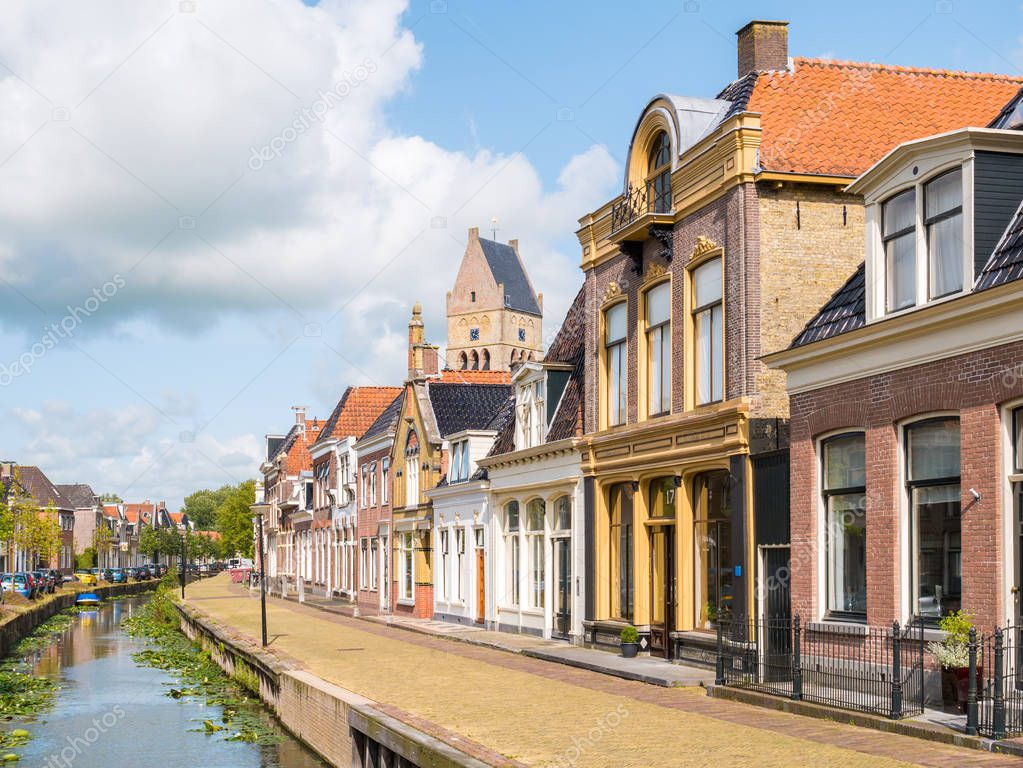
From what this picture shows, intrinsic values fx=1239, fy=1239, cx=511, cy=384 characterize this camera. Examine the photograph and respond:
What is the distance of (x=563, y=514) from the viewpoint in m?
29.2

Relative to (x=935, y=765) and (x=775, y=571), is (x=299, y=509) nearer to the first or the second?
(x=775, y=571)

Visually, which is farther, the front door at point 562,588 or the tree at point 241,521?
the tree at point 241,521

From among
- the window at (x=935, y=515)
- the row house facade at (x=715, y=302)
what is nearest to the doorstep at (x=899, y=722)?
the window at (x=935, y=515)

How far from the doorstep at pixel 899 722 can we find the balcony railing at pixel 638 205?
952 cm

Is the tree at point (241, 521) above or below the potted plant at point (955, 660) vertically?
below

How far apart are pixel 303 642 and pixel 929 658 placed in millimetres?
18945

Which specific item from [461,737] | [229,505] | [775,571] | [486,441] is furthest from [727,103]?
[229,505]

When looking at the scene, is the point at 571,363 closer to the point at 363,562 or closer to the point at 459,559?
the point at 459,559

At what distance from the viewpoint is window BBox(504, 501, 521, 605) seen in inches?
1283

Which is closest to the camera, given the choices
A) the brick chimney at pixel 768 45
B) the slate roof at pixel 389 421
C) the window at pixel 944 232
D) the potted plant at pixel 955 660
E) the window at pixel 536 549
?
the potted plant at pixel 955 660

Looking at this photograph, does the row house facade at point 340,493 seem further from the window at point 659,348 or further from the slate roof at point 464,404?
the window at point 659,348

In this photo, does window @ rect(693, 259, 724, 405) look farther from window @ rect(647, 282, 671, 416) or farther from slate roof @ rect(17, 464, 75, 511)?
slate roof @ rect(17, 464, 75, 511)

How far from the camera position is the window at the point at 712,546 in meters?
21.2

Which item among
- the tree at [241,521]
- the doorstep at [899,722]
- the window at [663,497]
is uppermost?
the window at [663,497]
